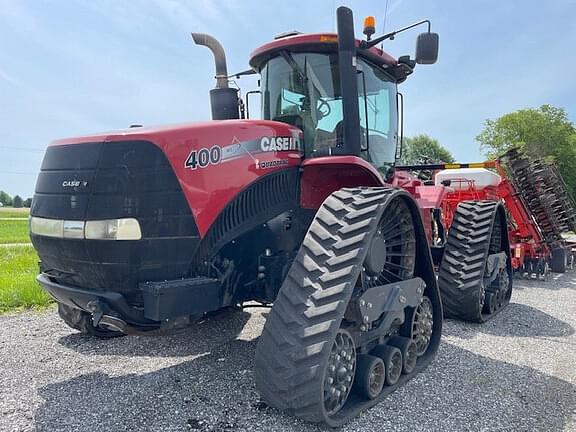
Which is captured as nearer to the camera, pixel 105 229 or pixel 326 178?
pixel 105 229

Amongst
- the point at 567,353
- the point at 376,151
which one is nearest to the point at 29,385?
the point at 376,151

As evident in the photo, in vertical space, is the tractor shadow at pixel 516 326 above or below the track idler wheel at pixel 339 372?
below

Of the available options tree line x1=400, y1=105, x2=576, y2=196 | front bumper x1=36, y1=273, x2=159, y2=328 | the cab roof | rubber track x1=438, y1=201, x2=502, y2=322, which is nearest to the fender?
the cab roof

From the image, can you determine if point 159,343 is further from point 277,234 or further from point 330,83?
point 330,83

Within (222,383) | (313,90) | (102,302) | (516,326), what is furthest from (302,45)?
(516,326)

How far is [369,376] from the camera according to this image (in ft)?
10.4

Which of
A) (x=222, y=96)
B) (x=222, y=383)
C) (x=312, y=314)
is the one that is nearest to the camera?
(x=312, y=314)

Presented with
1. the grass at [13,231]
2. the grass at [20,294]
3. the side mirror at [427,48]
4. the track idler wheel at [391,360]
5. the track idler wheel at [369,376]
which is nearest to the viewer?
the track idler wheel at [369,376]

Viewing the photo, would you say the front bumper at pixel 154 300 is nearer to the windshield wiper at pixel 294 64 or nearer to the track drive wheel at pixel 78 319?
the track drive wheel at pixel 78 319

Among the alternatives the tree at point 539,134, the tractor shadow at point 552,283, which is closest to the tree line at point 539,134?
the tree at point 539,134

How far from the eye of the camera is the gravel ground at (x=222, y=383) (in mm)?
3023

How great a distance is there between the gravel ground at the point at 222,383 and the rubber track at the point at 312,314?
306 mm

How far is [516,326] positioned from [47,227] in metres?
4.85

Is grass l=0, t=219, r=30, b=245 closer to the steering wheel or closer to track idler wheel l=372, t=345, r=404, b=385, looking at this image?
the steering wheel
